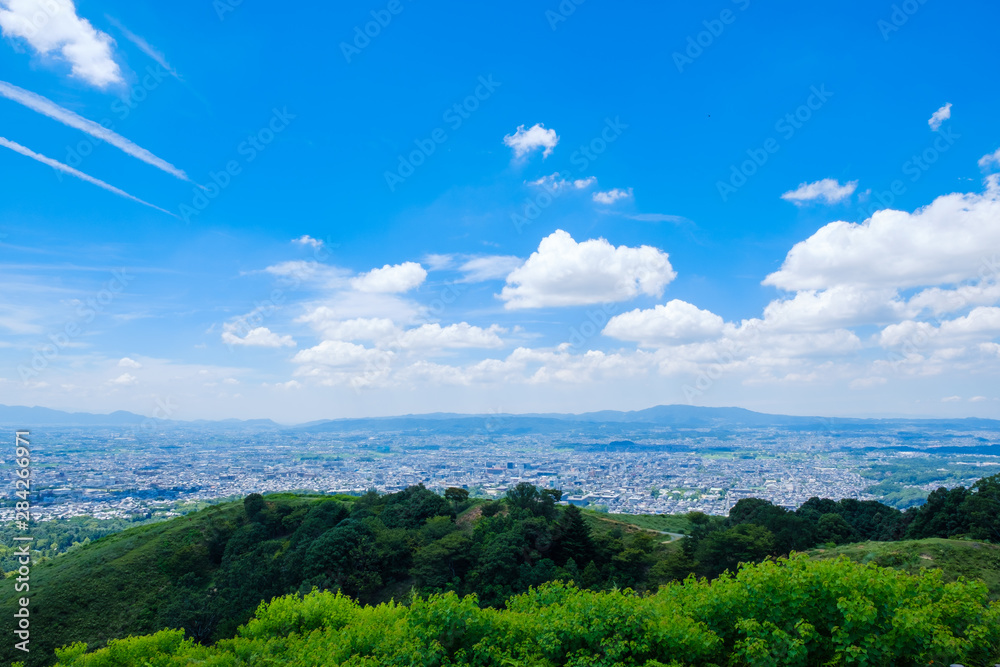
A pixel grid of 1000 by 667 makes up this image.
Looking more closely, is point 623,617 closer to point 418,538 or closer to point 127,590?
point 418,538

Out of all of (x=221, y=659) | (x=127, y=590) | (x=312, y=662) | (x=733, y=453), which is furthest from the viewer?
(x=733, y=453)

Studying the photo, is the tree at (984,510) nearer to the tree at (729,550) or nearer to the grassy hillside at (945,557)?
the grassy hillside at (945,557)

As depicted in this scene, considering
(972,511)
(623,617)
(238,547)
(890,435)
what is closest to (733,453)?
(890,435)

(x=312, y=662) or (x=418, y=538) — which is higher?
(x=312, y=662)

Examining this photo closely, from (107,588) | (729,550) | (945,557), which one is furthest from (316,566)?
(945,557)

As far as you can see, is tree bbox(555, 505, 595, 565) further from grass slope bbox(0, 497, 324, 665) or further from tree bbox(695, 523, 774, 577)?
grass slope bbox(0, 497, 324, 665)

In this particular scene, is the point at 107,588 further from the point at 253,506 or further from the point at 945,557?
the point at 945,557

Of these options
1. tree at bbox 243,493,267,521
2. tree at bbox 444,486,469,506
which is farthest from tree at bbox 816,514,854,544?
tree at bbox 243,493,267,521
